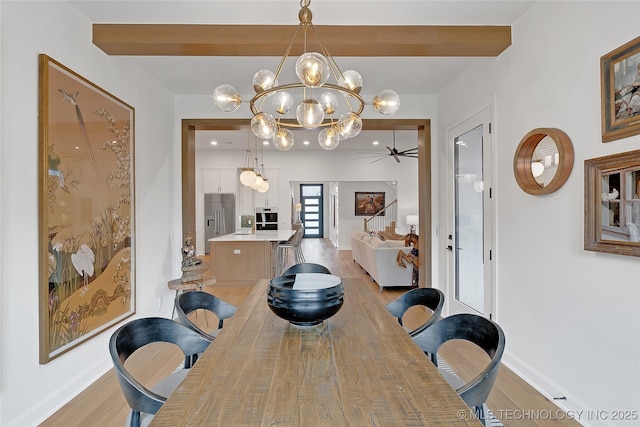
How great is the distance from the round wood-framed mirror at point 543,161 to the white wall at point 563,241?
0.05m

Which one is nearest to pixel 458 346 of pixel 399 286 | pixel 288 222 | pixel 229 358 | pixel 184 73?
pixel 399 286

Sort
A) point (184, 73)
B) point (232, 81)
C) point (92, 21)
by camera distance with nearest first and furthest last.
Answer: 1. point (92, 21)
2. point (184, 73)
3. point (232, 81)

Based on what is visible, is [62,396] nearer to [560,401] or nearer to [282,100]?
[282,100]

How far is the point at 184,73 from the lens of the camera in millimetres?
3621

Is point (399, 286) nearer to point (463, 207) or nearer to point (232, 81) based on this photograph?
point (463, 207)

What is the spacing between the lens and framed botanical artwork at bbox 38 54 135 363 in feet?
6.93

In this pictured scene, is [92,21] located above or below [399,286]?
above

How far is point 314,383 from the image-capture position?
1095 millimetres

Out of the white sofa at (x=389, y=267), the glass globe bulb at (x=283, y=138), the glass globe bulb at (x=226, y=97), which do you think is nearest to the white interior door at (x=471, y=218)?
the white sofa at (x=389, y=267)

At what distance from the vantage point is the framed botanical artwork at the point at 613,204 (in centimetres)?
169

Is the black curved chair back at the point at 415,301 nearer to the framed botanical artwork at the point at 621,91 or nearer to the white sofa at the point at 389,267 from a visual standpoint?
the framed botanical artwork at the point at 621,91

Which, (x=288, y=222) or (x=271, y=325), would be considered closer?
(x=271, y=325)

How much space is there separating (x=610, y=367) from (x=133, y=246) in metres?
3.66

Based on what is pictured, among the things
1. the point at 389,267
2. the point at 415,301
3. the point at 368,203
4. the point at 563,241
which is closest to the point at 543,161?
the point at 563,241
